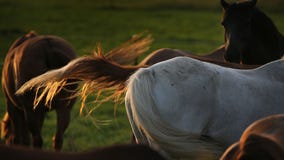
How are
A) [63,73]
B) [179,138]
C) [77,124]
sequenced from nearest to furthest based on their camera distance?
[179,138], [63,73], [77,124]

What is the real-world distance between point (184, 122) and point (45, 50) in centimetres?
419

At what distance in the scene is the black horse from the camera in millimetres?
7835

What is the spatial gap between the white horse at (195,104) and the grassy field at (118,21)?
1032 cm

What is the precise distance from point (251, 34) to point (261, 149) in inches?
199

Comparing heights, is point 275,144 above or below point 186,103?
above

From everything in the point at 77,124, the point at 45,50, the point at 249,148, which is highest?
the point at 249,148

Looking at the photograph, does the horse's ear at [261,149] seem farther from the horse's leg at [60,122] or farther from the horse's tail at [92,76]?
the horse's leg at [60,122]

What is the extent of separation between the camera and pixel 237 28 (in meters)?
7.83

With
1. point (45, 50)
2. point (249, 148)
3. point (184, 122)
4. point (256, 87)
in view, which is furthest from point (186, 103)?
point (45, 50)

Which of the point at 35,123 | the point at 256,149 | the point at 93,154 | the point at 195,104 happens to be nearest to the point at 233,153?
the point at 256,149

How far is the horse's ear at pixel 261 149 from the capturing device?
298 centimetres

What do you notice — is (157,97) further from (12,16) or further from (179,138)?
(12,16)

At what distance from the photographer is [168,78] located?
17.7ft

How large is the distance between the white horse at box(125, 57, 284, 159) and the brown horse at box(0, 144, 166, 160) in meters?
2.11
